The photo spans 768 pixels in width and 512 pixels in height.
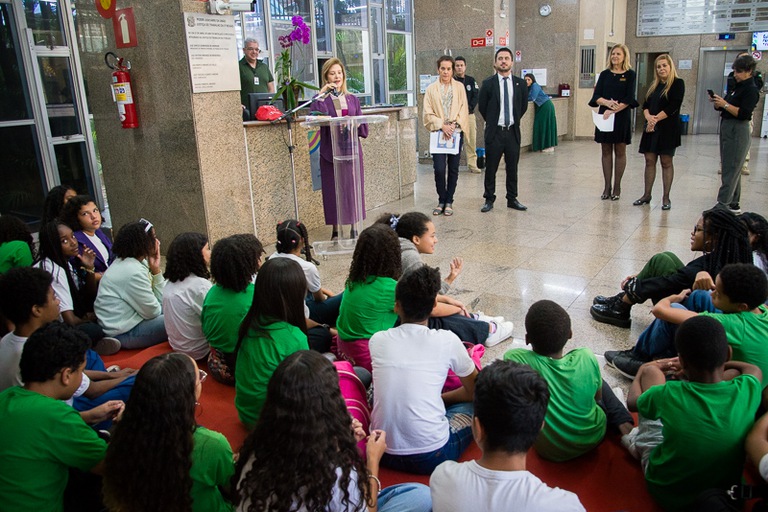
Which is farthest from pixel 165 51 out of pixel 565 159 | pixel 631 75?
pixel 565 159

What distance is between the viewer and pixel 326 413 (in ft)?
5.24

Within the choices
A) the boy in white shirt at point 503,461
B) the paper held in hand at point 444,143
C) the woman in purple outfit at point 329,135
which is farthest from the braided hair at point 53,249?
the paper held in hand at point 444,143

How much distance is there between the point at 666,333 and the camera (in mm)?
2855

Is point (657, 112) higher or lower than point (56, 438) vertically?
higher

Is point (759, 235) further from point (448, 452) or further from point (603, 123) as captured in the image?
point (603, 123)

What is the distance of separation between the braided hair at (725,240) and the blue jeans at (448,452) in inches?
62.4

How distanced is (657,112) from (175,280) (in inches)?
196

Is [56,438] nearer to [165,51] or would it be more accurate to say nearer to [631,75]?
A: [165,51]

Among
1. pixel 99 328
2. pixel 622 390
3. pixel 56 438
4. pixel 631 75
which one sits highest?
pixel 631 75

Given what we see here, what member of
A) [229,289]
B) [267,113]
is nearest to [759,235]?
[229,289]

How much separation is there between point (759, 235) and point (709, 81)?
12013 mm

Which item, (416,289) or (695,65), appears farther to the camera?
Result: (695,65)

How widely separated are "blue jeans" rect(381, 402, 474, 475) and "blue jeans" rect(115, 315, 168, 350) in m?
1.79

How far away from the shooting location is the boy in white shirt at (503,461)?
1.43 m
